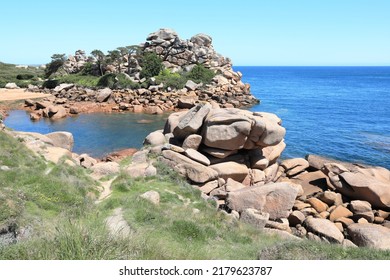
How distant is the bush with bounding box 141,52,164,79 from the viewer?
67.4 meters

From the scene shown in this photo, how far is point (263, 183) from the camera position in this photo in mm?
21641

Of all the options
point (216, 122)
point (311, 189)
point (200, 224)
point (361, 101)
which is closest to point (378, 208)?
point (311, 189)

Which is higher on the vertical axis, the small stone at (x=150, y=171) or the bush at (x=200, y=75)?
the bush at (x=200, y=75)

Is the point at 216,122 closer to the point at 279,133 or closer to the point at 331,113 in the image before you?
the point at 279,133

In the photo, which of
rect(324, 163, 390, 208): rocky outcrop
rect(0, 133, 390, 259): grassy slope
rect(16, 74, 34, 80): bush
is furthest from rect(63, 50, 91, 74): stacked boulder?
rect(324, 163, 390, 208): rocky outcrop

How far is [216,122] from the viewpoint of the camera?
2083cm

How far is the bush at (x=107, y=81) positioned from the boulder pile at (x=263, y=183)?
4321 cm

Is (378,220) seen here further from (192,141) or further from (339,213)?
(192,141)

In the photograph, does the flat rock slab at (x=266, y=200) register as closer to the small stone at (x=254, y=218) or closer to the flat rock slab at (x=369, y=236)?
the small stone at (x=254, y=218)

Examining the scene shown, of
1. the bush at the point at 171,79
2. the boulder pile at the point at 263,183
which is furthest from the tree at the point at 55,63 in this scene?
the boulder pile at the point at 263,183

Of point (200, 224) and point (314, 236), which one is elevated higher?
point (200, 224)

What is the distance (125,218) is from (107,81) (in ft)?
187

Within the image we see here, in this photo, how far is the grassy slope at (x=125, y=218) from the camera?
6.99 meters
